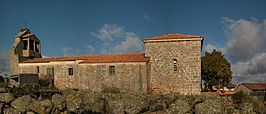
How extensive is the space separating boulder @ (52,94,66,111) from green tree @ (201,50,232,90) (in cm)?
2005

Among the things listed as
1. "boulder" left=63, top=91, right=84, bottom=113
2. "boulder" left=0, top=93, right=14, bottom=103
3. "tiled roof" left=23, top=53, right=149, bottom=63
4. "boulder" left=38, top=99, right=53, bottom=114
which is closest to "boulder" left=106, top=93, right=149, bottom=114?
"boulder" left=63, top=91, right=84, bottom=113

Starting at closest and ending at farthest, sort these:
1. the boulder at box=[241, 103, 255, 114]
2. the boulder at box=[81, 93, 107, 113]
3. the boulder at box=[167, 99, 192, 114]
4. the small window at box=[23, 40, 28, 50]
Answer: the boulder at box=[241, 103, 255, 114]
the boulder at box=[167, 99, 192, 114]
the boulder at box=[81, 93, 107, 113]
the small window at box=[23, 40, 28, 50]

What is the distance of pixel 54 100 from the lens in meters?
29.0

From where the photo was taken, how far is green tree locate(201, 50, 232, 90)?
1551 inches

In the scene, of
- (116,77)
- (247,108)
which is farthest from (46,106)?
(247,108)

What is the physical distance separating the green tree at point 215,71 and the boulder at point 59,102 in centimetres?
2005

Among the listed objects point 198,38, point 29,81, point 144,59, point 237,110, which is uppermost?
point 198,38

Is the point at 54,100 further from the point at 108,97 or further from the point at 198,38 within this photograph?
the point at 198,38

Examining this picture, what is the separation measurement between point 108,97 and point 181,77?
855 cm

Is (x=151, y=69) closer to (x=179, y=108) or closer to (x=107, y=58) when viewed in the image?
(x=107, y=58)

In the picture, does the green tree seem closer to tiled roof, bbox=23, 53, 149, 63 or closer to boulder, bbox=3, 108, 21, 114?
tiled roof, bbox=23, 53, 149, 63

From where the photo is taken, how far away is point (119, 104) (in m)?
28.5

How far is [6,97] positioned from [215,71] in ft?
86.0

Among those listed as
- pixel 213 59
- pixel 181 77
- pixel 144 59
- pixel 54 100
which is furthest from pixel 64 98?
pixel 213 59
